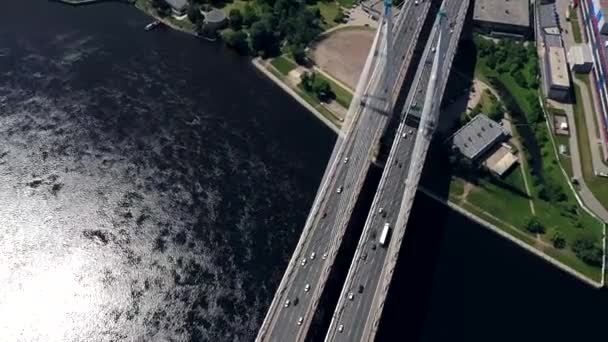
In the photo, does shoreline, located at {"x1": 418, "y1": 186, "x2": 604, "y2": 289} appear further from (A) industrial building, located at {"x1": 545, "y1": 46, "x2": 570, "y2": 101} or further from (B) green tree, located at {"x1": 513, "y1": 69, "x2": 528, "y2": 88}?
(A) industrial building, located at {"x1": 545, "y1": 46, "x2": 570, "y2": 101}

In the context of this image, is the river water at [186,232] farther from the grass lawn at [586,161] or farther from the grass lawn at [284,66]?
the grass lawn at [586,161]

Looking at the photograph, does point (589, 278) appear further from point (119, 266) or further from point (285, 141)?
point (119, 266)

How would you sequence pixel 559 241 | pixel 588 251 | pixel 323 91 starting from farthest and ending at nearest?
pixel 323 91 < pixel 559 241 < pixel 588 251

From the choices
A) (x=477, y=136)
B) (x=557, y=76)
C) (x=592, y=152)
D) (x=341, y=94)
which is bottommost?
(x=341, y=94)

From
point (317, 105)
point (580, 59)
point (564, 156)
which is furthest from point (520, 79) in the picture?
point (317, 105)

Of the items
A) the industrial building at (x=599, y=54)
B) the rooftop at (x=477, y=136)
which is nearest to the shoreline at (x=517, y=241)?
the rooftop at (x=477, y=136)

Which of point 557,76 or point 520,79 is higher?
point 557,76

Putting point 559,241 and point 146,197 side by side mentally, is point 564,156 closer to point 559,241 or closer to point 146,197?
point 559,241

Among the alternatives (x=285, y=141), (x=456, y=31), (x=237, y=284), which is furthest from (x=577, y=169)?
(x=237, y=284)
